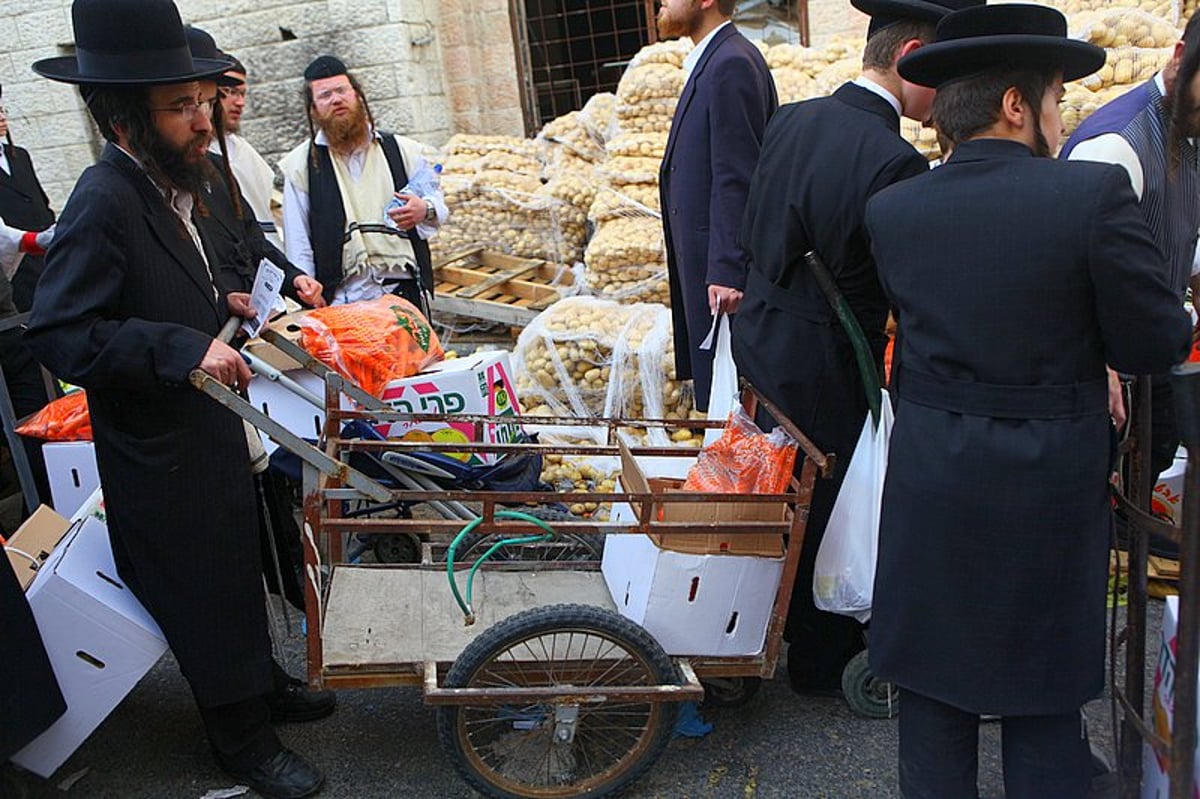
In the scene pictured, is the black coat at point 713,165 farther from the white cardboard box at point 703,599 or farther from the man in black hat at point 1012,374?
the man in black hat at point 1012,374

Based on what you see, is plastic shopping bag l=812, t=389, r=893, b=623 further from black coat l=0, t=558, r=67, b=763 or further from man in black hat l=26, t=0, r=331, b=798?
black coat l=0, t=558, r=67, b=763

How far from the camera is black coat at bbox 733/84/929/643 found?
258 centimetres

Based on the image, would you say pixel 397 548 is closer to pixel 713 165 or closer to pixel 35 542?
pixel 35 542

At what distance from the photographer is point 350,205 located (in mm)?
4445

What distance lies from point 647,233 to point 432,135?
335cm

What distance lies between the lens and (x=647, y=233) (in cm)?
555

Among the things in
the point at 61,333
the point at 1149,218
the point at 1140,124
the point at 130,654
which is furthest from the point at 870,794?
the point at 61,333

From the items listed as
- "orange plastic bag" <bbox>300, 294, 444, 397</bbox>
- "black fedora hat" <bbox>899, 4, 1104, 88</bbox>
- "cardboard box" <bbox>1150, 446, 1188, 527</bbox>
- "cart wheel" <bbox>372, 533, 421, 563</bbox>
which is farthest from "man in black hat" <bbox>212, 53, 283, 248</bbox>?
"cardboard box" <bbox>1150, 446, 1188, 527</bbox>

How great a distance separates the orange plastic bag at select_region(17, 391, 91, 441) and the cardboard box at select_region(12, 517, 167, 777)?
1.11 metres

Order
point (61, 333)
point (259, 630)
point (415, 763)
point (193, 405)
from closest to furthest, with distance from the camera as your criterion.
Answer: point (61, 333)
point (193, 405)
point (259, 630)
point (415, 763)

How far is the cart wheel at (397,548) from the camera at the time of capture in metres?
3.78

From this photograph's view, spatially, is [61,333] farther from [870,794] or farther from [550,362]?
[550,362]

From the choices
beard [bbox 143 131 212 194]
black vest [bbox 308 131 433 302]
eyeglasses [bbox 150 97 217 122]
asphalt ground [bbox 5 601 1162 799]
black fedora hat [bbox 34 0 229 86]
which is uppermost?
black fedora hat [bbox 34 0 229 86]

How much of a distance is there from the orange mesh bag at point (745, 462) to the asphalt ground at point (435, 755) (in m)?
0.77
